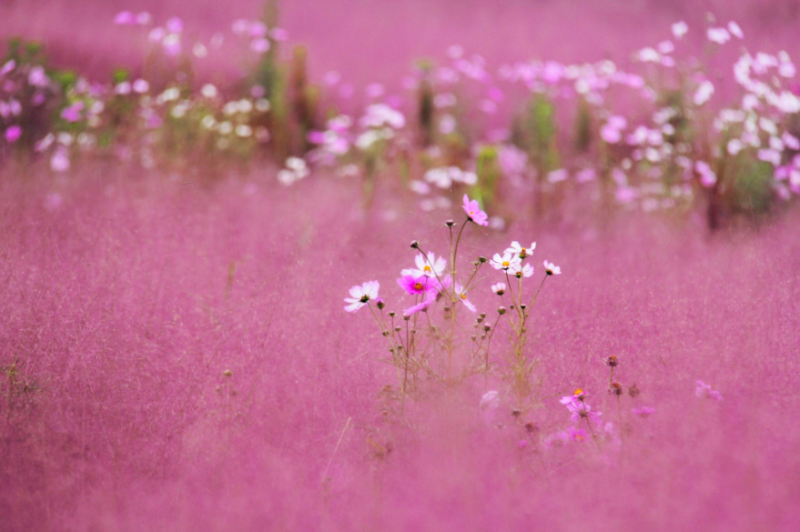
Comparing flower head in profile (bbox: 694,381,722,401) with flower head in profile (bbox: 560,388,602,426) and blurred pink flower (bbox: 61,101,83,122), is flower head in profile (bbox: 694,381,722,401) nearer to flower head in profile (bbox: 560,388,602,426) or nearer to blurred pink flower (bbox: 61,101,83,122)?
flower head in profile (bbox: 560,388,602,426)

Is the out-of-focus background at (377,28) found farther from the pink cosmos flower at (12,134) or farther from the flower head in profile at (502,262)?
the flower head in profile at (502,262)

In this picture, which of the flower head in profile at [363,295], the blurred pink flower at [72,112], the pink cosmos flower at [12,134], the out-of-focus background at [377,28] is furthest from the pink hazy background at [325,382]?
the out-of-focus background at [377,28]

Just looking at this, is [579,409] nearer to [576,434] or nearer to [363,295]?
[576,434]

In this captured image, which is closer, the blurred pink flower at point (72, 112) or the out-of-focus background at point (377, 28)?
the blurred pink flower at point (72, 112)

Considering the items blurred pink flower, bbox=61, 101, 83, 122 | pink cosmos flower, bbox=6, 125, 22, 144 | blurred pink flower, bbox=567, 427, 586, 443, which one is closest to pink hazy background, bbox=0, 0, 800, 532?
blurred pink flower, bbox=567, 427, 586, 443

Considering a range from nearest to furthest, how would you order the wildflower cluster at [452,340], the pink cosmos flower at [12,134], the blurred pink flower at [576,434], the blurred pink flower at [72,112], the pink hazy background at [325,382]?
the pink hazy background at [325,382] → the blurred pink flower at [576,434] → the wildflower cluster at [452,340] → the pink cosmos flower at [12,134] → the blurred pink flower at [72,112]

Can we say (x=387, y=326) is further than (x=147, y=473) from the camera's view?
Yes

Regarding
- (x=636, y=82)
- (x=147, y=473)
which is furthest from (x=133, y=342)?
(x=636, y=82)

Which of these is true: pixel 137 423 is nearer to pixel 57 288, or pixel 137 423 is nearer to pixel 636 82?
pixel 57 288
